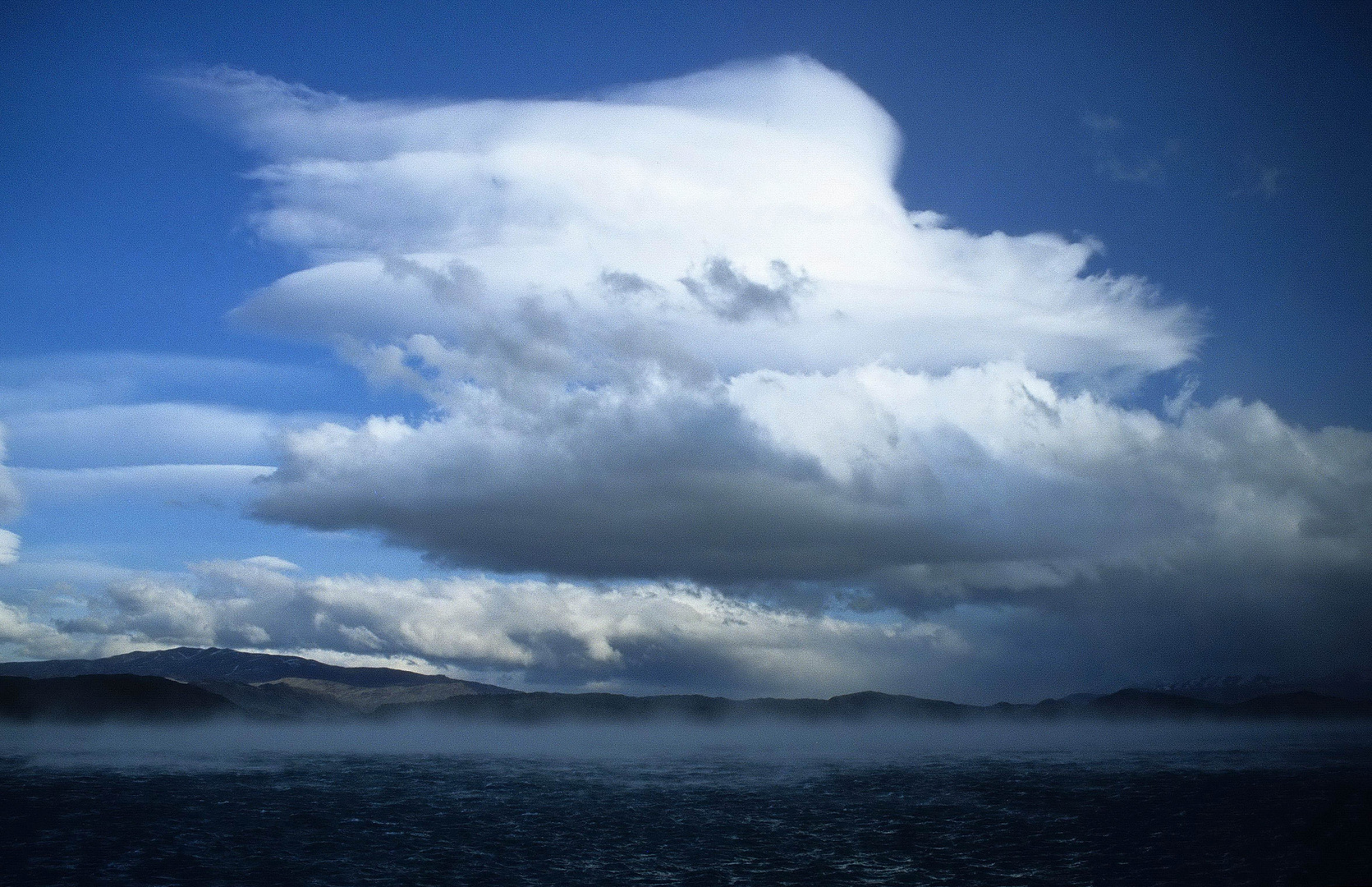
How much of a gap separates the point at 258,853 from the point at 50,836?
3708 cm

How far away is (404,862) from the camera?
10562 cm

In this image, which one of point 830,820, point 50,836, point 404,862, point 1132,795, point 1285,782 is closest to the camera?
point 404,862

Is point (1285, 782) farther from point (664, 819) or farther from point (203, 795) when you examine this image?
point (203, 795)

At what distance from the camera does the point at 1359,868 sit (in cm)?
8269

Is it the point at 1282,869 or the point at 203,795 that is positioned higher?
the point at 1282,869

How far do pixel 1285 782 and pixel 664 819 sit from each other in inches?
4710

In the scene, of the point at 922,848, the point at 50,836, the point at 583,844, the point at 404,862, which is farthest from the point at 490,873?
the point at 50,836

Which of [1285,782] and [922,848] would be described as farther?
[1285,782]

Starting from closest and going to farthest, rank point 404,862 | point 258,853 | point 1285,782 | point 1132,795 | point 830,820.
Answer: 1. point 404,862
2. point 258,853
3. point 830,820
4. point 1132,795
5. point 1285,782

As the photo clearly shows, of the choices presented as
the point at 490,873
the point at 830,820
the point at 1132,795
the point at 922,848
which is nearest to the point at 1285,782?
the point at 1132,795

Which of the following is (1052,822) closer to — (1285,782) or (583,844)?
(583,844)

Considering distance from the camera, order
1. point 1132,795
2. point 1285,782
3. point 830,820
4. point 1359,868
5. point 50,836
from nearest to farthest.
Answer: point 1359,868 → point 50,836 → point 830,820 → point 1132,795 → point 1285,782

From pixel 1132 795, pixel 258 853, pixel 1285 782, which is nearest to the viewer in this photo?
pixel 258 853

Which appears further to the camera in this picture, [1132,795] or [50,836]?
[1132,795]
